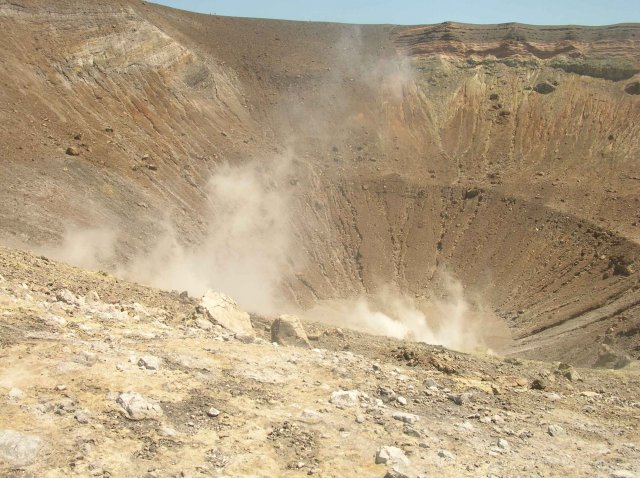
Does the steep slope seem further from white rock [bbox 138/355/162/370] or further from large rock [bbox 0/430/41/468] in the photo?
large rock [bbox 0/430/41/468]

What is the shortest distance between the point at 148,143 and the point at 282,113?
1291 centimetres

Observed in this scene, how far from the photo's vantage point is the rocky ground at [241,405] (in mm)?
8758

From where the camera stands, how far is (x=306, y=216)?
37.2 m

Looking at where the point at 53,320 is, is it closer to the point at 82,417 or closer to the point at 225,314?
the point at 82,417

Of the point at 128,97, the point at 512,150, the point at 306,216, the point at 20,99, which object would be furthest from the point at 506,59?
the point at 20,99

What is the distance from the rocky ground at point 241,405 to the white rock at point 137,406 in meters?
0.02

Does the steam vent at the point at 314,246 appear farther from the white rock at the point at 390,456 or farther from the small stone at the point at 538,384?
the small stone at the point at 538,384

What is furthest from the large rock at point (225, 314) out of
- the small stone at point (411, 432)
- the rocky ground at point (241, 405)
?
the small stone at point (411, 432)

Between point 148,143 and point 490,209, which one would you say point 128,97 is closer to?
point 148,143

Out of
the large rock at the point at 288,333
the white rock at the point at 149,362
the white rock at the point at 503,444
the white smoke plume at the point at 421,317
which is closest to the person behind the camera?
the white rock at the point at 503,444

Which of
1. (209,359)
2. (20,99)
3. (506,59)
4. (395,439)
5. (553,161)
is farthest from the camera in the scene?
(506,59)

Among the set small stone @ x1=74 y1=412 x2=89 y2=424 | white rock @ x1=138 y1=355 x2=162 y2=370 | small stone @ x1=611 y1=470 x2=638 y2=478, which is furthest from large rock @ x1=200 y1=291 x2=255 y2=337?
small stone @ x1=611 y1=470 x2=638 y2=478

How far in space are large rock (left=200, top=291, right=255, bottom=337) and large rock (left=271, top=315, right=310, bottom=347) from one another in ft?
2.15

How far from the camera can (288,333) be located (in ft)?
50.6
